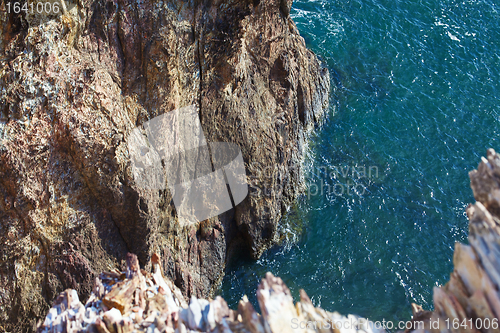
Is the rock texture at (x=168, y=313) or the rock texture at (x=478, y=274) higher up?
the rock texture at (x=478, y=274)

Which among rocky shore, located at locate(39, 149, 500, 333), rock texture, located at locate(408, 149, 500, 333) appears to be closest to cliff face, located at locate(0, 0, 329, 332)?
rocky shore, located at locate(39, 149, 500, 333)

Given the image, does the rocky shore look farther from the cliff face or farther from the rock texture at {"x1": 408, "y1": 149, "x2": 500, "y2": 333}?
the cliff face

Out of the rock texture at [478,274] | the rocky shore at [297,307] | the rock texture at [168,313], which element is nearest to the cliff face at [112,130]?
the rock texture at [168,313]

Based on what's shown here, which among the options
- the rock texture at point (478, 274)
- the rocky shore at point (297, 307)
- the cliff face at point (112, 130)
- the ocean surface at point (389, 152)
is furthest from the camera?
the ocean surface at point (389, 152)

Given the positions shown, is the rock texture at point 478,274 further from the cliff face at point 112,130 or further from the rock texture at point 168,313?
the cliff face at point 112,130

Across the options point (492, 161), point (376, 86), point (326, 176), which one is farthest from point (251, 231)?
point (376, 86)

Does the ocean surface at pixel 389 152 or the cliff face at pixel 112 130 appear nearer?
the cliff face at pixel 112 130

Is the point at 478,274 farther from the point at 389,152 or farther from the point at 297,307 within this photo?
the point at 389,152
